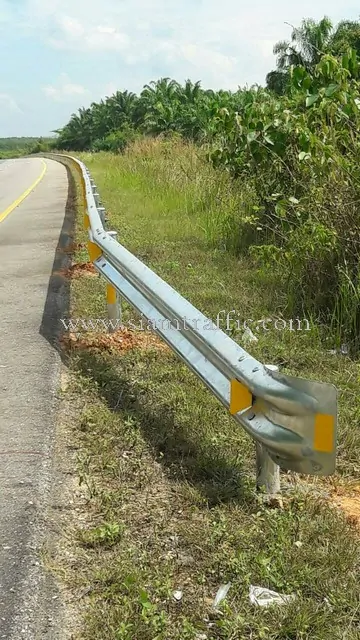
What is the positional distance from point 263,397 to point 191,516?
604 mm

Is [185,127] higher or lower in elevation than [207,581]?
higher

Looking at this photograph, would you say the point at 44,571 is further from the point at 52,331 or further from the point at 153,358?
the point at 52,331

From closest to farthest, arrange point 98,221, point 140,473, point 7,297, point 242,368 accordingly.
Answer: point 242,368, point 140,473, point 98,221, point 7,297

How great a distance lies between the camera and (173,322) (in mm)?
3826

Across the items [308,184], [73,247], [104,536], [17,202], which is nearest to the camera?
[104,536]

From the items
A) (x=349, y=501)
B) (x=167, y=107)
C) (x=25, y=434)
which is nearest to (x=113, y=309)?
(x=25, y=434)

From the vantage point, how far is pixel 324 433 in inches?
98.0

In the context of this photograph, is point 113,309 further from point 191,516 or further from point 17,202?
point 17,202

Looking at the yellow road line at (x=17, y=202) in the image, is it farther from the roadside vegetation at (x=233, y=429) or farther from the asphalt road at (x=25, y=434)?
the roadside vegetation at (x=233, y=429)

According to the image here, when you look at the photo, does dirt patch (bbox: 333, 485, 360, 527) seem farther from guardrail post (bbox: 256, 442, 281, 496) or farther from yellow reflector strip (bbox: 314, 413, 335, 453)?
yellow reflector strip (bbox: 314, 413, 335, 453)

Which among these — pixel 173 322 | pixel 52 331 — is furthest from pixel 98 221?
pixel 173 322

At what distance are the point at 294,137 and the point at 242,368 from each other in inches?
168

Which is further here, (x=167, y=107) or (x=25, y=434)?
(x=167, y=107)

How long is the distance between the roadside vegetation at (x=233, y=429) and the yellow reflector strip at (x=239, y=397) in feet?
1.29
